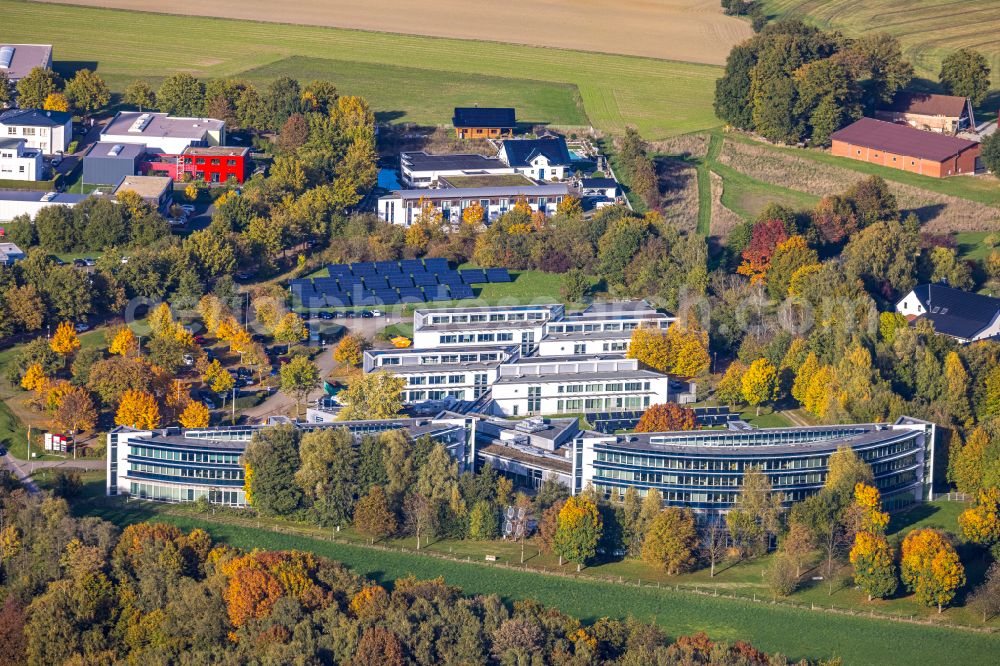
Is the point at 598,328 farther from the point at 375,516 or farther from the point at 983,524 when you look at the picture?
the point at 983,524

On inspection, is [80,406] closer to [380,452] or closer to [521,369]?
[380,452]

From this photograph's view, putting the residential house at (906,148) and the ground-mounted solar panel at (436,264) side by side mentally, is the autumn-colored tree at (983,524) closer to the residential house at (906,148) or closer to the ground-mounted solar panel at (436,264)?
the ground-mounted solar panel at (436,264)

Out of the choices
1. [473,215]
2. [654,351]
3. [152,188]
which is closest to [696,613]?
[654,351]

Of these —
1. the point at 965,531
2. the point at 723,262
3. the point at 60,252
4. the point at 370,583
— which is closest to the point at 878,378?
the point at 965,531

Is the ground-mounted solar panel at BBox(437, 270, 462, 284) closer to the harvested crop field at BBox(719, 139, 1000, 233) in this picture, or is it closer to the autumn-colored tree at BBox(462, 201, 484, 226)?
the autumn-colored tree at BBox(462, 201, 484, 226)

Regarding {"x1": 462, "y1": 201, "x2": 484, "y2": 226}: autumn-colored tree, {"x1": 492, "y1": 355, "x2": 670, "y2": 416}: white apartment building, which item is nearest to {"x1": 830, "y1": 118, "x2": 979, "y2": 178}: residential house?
{"x1": 462, "y1": 201, "x2": 484, "y2": 226}: autumn-colored tree
